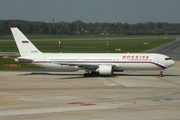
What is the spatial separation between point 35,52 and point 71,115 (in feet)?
107

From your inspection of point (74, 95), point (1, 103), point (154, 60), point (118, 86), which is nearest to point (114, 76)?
point (154, 60)

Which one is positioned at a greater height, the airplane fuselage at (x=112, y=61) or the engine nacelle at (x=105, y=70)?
the airplane fuselage at (x=112, y=61)

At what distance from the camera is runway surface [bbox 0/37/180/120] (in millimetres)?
28828

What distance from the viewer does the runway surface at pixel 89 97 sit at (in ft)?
Result: 94.6

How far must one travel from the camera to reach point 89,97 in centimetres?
3803

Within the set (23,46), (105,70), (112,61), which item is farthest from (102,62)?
(23,46)

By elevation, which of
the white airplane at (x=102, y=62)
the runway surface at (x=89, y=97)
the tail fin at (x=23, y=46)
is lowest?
the runway surface at (x=89, y=97)

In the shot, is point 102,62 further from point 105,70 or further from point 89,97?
point 89,97

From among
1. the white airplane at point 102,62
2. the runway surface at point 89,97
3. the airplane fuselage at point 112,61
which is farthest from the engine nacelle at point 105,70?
the airplane fuselage at point 112,61

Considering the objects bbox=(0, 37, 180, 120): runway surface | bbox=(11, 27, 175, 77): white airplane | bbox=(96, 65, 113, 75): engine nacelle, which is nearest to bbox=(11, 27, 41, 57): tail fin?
bbox=(11, 27, 175, 77): white airplane

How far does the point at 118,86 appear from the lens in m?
46.6

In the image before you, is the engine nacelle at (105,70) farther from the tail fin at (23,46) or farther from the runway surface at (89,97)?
the tail fin at (23,46)

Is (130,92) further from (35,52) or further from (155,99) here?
(35,52)

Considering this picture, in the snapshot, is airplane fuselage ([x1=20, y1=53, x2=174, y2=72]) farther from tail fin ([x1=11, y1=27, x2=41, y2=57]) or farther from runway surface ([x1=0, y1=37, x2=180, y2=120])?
tail fin ([x1=11, y1=27, x2=41, y2=57])
